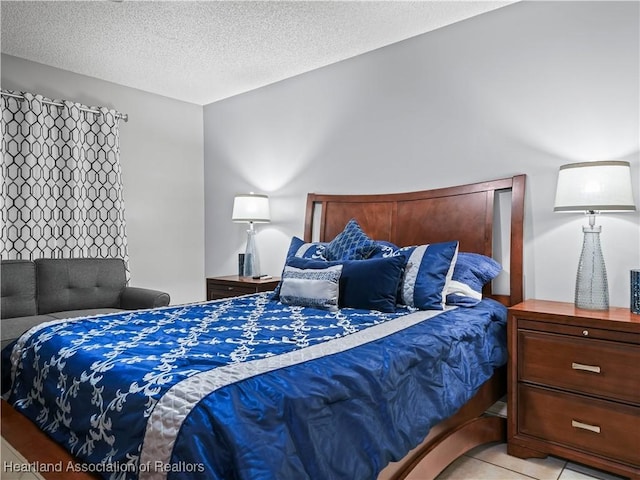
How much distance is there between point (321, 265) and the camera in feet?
8.41

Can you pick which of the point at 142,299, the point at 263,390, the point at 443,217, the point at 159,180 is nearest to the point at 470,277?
the point at 443,217

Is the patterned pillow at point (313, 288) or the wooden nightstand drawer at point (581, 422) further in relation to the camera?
the patterned pillow at point (313, 288)

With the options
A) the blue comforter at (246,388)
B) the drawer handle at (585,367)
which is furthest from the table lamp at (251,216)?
the drawer handle at (585,367)

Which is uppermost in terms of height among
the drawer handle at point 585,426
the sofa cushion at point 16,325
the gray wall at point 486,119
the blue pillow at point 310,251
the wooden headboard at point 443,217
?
the gray wall at point 486,119

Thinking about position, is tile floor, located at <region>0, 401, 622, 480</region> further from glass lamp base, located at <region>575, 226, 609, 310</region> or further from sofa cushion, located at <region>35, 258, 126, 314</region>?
sofa cushion, located at <region>35, 258, 126, 314</region>

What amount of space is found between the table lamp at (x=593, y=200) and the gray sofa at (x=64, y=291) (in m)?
2.83

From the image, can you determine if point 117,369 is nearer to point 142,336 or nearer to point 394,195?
point 142,336

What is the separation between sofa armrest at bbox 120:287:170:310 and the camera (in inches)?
131

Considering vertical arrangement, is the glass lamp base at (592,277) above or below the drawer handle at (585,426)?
above

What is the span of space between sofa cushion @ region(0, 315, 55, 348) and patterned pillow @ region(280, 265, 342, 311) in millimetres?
1642

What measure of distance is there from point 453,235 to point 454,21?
4.92ft

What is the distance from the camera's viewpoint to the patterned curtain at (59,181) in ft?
11.4

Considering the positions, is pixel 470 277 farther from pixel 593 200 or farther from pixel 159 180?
pixel 159 180

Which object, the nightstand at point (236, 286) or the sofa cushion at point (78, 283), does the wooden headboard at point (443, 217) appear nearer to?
the nightstand at point (236, 286)
